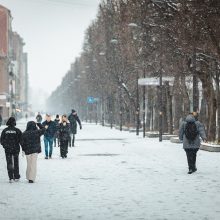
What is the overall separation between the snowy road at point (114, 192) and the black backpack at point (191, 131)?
99 centimetres

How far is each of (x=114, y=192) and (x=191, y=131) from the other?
214 inches

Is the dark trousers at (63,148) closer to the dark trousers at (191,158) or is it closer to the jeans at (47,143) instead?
the jeans at (47,143)

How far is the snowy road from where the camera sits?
11.5m

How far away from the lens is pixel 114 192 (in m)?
14.6

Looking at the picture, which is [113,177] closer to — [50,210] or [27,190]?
[27,190]

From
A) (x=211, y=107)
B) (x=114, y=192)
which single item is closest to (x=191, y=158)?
(x=114, y=192)

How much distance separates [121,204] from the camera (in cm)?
1264

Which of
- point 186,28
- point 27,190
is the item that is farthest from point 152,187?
point 186,28

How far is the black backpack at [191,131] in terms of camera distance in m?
19.5

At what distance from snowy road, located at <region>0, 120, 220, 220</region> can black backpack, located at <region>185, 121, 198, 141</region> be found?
99 centimetres

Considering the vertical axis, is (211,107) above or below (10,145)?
above

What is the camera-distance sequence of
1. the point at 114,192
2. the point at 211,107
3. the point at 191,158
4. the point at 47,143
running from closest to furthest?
the point at 114,192 → the point at 191,158 → the point at 47,143 → the point at 211,107

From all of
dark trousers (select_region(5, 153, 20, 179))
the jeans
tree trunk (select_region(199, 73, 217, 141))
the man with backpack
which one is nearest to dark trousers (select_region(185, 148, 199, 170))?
the man with backpack

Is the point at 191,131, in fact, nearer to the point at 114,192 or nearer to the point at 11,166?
the point at 11,166
